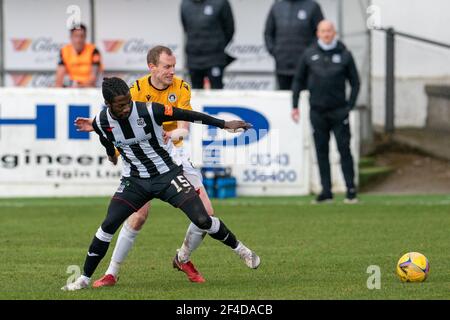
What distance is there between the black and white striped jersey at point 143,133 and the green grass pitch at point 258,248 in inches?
39.5

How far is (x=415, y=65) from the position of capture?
2150cm

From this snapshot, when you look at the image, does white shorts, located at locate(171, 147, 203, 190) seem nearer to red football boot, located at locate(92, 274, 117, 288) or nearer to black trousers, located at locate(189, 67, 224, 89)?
red football boot, located at locate(92, 274, 117, 288)

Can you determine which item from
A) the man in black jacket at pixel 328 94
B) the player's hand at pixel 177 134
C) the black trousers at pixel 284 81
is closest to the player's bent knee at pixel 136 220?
the player's hand at pixel 177 134

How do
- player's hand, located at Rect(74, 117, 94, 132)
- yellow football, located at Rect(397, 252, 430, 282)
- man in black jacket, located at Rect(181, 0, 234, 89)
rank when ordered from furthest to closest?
man in black jacket, located at Rect(181, 0, 234, 89) → yellow football, located at Rect(397, 252, 430, 282) → player's hand, located at Rect(74, 117, 94, 132)

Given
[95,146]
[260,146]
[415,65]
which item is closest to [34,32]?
[95,146]

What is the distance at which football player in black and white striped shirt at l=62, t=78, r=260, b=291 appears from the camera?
10.2 m

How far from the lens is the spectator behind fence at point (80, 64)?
20109mm

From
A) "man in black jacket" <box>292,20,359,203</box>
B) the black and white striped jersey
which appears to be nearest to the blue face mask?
"man in black jacket" <box>292,20,359,203</box>

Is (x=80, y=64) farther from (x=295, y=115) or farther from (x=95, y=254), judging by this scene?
(x=95, y=254)

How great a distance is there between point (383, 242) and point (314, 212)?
10.8 feet

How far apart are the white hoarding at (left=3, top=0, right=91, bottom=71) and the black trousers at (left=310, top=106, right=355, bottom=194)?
596 centimetres

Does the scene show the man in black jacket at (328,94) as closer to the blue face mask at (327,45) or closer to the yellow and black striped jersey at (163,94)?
the blue face mask at (327,45)
